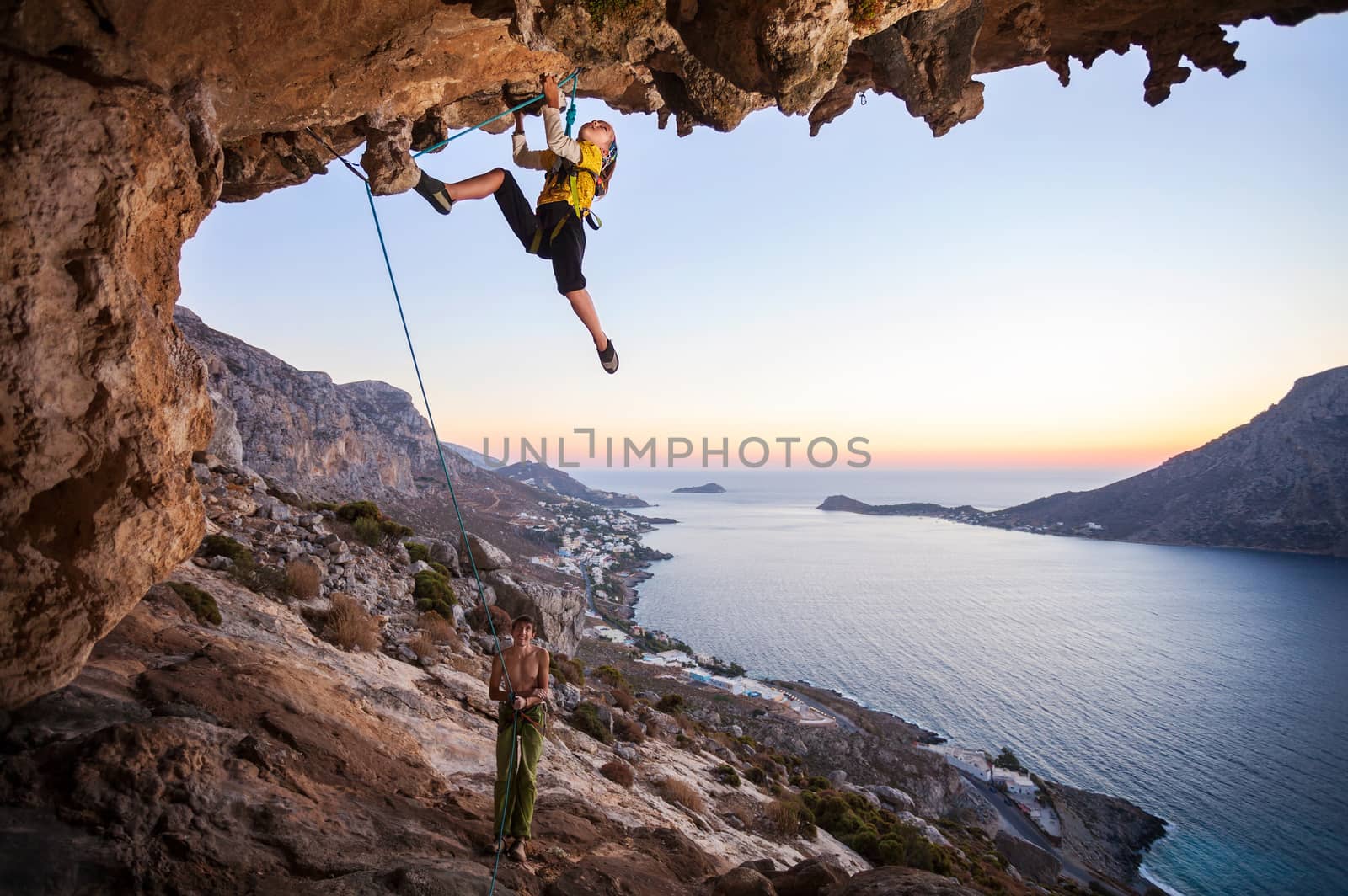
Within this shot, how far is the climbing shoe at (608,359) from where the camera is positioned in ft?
20.4

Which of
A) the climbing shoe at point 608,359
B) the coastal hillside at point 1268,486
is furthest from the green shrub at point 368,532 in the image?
the coastal hillside at point 1268,486

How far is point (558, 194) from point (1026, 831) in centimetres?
3749

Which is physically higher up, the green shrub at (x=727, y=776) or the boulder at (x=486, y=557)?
the boulder at (x=486, y=557)

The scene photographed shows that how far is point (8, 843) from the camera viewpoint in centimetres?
324

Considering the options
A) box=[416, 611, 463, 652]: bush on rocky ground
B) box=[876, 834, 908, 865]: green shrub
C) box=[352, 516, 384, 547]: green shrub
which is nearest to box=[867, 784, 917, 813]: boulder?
box=[876, 834, 908, 865]: green shrub

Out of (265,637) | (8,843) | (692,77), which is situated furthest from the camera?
(265,637)

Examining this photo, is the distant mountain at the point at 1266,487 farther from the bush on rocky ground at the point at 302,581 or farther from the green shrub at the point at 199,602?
the green shrub at the point at 199,602

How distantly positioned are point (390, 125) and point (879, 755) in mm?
34054

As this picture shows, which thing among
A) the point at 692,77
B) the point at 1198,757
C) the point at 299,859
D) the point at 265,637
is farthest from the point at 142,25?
the point at 1198,757

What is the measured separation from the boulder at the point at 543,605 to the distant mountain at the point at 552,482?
7597 centimetres

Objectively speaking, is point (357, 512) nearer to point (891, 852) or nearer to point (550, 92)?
point (550, 92)

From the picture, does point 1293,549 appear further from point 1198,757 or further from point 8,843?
point 8,843

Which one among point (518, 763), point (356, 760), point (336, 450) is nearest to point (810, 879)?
point (518, 763)

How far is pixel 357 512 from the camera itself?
51.1 feet
